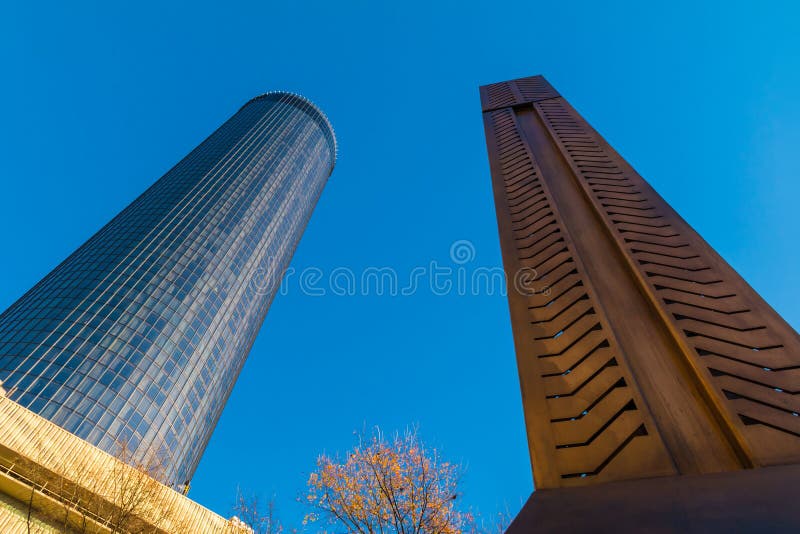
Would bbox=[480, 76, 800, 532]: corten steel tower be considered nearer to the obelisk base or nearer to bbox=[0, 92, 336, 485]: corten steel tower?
the obelisk base

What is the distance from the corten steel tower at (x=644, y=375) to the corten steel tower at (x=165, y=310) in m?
44.9

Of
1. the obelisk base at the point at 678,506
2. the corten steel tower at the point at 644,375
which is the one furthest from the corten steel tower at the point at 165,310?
the obelisk base at the point at 678,506

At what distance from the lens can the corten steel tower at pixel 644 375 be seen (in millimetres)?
2131

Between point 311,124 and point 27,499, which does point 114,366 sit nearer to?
point 27,499

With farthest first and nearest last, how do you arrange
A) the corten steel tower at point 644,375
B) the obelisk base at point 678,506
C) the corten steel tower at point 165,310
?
the corten steel tower at point 165,310, the corten steel tower at point 644,375, the obelisk base at point 678,506

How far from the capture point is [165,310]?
6153 cm

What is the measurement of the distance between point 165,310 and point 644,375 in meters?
66.9

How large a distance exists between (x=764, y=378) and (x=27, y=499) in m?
19.6

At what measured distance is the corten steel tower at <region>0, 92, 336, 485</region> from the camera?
160 feet

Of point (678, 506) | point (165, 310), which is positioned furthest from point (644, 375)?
point (165, 310)

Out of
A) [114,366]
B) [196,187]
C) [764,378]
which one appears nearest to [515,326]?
[764,378]

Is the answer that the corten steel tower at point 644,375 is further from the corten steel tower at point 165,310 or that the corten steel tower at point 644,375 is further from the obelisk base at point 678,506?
the corten steel tower at point 165,310

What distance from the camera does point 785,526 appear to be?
1695mm

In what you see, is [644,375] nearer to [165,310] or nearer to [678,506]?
[678,506]
